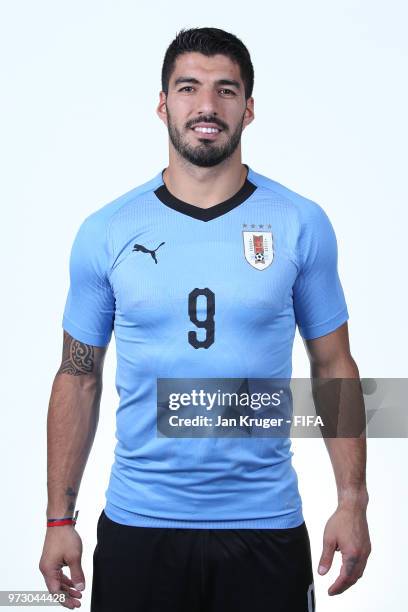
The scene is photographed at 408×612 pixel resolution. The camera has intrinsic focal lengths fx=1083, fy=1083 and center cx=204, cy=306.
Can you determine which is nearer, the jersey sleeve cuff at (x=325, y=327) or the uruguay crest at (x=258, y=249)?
the uruguay crest at (x=258, y=249)

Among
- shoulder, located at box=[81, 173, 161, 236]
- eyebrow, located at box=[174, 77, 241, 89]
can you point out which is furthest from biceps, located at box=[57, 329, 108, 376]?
eyebrow, located at box=[174, 77, 241, 89]

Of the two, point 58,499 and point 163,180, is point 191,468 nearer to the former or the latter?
point 58,499

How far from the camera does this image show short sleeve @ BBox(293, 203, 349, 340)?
285cm

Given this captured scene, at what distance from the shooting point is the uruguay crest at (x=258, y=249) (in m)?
2.80

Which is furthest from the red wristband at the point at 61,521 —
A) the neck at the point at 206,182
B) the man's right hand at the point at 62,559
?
the neck at the point at 206,182

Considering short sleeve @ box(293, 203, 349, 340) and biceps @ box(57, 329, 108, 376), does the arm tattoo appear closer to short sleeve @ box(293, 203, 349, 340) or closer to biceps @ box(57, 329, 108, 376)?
biceps @ box(57, 329, 108, 376)

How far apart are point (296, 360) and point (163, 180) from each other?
165cm

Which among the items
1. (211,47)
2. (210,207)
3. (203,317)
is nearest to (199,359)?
(203,317)

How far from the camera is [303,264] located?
9.32 ft

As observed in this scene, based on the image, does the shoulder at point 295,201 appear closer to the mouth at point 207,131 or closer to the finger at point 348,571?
the mouth at point 207,131

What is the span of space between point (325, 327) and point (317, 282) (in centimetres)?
13

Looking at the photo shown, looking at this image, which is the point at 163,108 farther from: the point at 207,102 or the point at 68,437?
the point at 68,437

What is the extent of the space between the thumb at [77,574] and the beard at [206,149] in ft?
3.66

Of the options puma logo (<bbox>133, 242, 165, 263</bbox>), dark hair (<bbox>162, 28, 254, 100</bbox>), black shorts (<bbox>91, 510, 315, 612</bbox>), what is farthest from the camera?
dark hair (<bbox>162, 28, 254, 100</bbox>)
